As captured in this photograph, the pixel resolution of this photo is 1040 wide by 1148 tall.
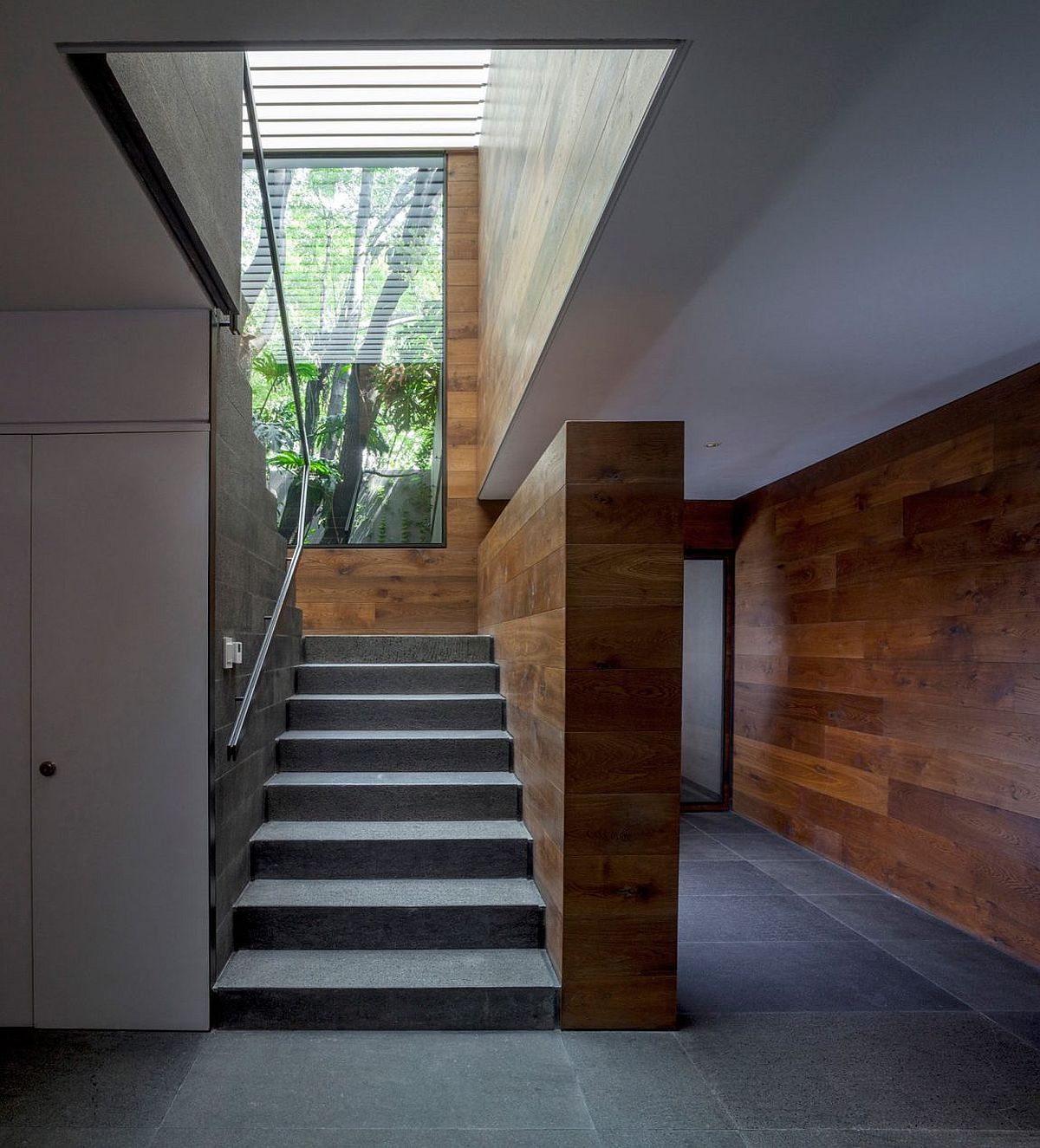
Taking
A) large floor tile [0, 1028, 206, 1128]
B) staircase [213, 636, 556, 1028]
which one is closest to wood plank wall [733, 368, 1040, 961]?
staircase [213, 636, 556, 1028]

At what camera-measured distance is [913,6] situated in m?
1.36

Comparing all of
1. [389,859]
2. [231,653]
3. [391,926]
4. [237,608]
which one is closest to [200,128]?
[237,608]

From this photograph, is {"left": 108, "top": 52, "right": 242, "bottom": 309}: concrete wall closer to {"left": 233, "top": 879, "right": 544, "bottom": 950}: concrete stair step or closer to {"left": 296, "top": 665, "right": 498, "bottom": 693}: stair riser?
{"left": 296, "top": 665, "right": 498, "bottom": 693}: stair riser

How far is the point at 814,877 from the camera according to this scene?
4367mm

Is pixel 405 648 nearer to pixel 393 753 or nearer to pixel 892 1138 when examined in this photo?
pixel 393 753

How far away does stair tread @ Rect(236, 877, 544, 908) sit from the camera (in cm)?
295

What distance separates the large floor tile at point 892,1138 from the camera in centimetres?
207

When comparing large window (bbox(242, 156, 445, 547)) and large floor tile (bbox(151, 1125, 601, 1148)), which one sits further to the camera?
large window (bbox(242, 156, 445, 547))

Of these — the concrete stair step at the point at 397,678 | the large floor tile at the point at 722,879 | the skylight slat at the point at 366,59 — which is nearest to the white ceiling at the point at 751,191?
the concrete stair step at the point at 397,678

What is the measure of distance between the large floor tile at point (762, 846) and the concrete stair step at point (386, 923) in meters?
2.25

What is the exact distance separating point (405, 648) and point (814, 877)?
263 cm

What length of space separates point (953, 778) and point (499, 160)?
4373 mm

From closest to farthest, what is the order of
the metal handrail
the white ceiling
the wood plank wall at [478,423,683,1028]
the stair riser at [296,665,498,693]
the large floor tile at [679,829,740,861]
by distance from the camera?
the white ceiling
the wood plank wall at [478,423,683,1028]
the metal handrail
the stair riser at [296,665,498,693]
the large floor tile at [679,829,740,861]

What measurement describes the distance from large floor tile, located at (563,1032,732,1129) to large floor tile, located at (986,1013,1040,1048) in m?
1.16
